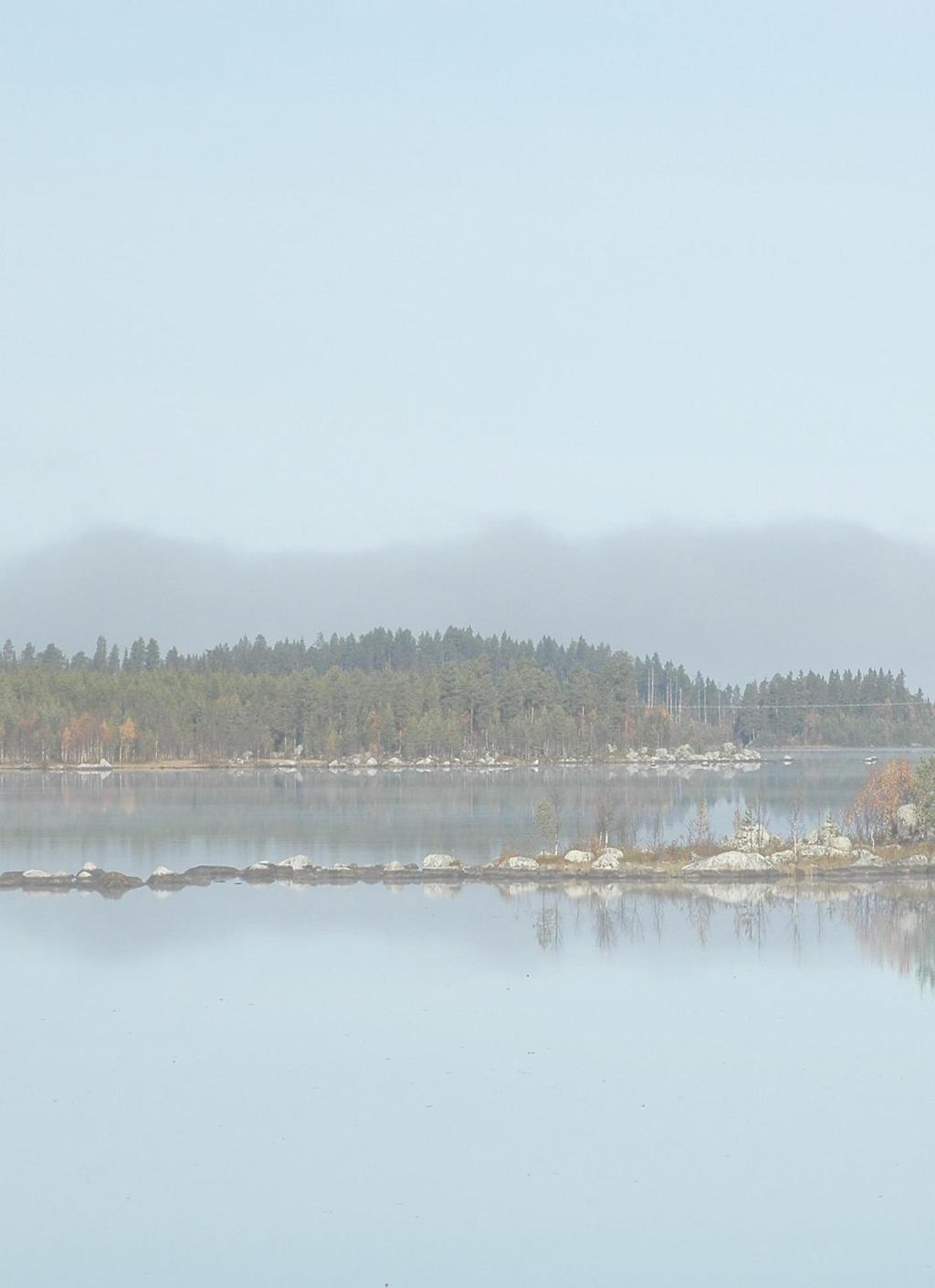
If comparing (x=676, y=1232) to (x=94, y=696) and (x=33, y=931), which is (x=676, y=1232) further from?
(x=94, y=696)

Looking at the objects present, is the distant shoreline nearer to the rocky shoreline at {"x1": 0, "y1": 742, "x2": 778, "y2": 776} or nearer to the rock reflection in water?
the rocky shoreline at {"x1": 0, "y1": 742, "x2": 778, "y2": 776}

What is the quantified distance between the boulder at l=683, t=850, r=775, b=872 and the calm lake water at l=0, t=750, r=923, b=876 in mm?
5189

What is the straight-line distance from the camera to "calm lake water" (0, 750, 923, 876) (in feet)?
162

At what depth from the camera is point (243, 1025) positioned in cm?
2208

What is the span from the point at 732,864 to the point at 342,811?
33.6 metres

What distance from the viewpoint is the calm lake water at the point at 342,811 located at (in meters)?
49.4

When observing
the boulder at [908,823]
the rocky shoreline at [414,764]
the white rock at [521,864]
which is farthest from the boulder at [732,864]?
the rocky shoreline at [414,764]

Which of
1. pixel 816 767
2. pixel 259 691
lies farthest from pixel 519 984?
pixel 259 691

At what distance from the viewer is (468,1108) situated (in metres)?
17.7

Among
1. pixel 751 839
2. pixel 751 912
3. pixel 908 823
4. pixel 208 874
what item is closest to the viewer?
pixel 751 912

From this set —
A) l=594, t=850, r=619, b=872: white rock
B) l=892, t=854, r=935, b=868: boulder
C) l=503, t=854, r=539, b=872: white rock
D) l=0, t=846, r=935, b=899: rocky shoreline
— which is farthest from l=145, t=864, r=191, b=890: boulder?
l=892, t=854, r=935, b=868: boulder

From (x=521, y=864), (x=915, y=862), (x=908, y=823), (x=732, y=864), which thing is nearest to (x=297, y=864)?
(x=521, y=864)

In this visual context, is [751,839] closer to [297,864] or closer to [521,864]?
[521,864]

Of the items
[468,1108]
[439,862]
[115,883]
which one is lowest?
[468,1108]
